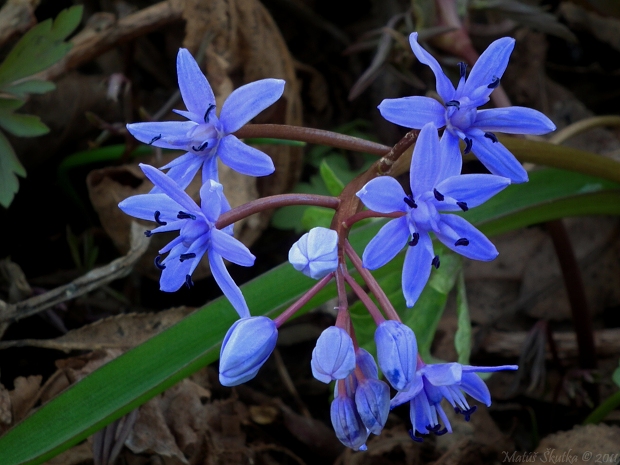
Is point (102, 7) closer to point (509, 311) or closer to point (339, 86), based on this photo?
point (339, 86)

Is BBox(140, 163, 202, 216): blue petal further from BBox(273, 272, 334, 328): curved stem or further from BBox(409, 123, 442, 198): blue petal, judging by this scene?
BBox(409, 123, 442, 198): blue petal

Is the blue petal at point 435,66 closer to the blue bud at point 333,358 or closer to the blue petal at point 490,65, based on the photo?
the blue petal at point 490,65

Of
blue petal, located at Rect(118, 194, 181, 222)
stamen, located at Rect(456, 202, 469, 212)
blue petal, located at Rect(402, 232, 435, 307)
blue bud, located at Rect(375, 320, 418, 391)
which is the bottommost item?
blue bud, located at Rect(375, 320, 418, 391)

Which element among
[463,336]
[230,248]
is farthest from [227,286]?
[463,336]

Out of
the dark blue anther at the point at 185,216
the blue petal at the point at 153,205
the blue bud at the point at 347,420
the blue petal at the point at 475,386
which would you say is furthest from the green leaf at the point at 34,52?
the blue petal at the point at 475,386

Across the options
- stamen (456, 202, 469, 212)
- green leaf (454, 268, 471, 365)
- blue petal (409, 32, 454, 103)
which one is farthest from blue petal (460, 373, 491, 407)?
blue petal (409, 32, 454, 103)

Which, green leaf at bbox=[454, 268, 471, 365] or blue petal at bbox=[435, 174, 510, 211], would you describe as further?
green leaf at bbox=[454, 268, 471, 365]

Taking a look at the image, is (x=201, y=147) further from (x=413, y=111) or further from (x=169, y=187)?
(x=413, y=111)
